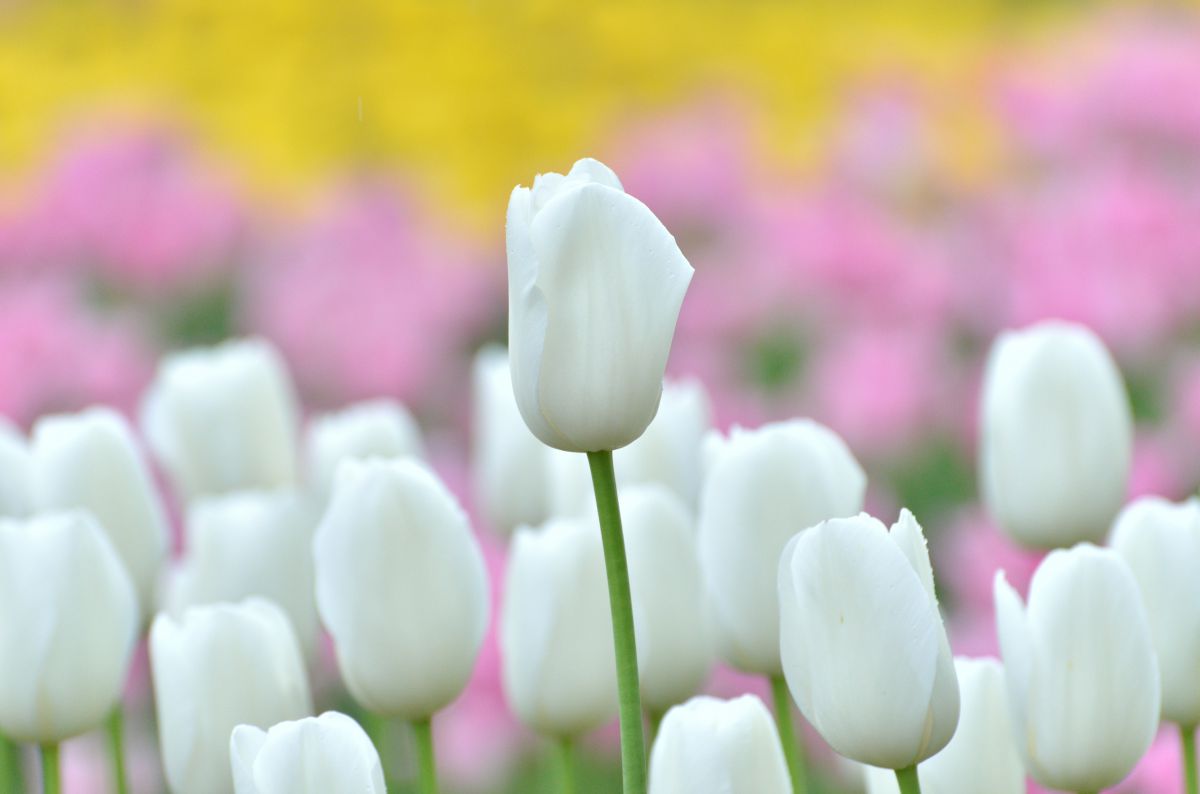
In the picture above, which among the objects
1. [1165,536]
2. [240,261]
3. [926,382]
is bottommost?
[1165,536]

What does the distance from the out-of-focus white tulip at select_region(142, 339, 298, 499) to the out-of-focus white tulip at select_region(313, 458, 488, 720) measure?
0.32m

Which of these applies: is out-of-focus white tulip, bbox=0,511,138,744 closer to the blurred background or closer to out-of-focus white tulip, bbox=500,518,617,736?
out-of-focus white tulip, bbox=500,518,617,736

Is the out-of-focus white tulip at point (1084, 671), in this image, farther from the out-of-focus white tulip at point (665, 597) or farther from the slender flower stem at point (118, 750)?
the slender flower stem at point (118, 750)

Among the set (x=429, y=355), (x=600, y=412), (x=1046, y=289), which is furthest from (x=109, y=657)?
(x=429, y=355)

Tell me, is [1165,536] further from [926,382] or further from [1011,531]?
[926,382]

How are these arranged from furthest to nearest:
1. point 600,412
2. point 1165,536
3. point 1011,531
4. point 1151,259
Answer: point 1151,259 → point 1011,531 → point 1165,536 → point 600,412

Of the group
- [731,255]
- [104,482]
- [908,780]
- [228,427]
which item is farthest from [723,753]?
[731,255]

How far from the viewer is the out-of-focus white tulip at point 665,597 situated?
0.74 m

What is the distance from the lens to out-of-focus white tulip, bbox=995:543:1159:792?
0.60 metres

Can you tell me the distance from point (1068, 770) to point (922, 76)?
7.74ft

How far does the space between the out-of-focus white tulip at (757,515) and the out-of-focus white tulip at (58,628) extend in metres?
0.22

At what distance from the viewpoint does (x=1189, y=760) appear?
68 centimetres

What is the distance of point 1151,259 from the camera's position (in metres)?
1.69

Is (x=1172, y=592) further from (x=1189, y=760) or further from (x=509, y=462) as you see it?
(x=509, y=462)
